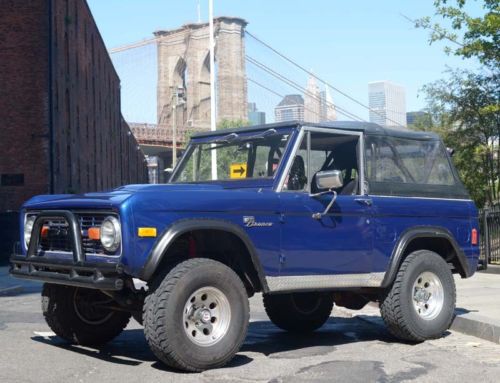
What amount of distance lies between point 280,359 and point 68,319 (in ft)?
6.67

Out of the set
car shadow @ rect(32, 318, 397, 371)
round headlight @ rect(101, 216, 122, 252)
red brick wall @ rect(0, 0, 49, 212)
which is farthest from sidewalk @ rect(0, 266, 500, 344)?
red brick wall @ rect(0, 0, 49, 212)

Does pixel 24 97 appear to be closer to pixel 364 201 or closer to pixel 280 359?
pixel 364 201

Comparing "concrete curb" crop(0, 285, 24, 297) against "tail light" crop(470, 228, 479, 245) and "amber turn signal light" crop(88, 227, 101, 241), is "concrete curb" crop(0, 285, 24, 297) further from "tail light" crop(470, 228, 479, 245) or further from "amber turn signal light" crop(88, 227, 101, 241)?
"tail light" crop(470, 228, 479, 245)

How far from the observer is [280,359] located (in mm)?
6824

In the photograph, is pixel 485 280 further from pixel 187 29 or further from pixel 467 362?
pixel 187 29

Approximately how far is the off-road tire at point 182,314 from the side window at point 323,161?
127cm

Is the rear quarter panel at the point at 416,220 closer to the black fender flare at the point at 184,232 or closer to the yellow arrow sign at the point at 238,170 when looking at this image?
the yellow arrow sign at the point at 238,170

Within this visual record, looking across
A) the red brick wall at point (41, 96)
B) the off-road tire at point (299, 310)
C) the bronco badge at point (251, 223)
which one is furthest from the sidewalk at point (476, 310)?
the red brick wall at point (41, 96)

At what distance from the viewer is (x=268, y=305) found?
334 inches

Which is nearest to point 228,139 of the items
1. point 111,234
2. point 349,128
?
point 349,128

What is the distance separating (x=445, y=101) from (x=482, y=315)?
1946 centimetres

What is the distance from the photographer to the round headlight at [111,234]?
19.1 ft

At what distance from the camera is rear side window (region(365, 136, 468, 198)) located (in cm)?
787

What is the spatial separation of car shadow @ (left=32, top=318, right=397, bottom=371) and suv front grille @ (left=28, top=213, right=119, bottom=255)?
1063mm
